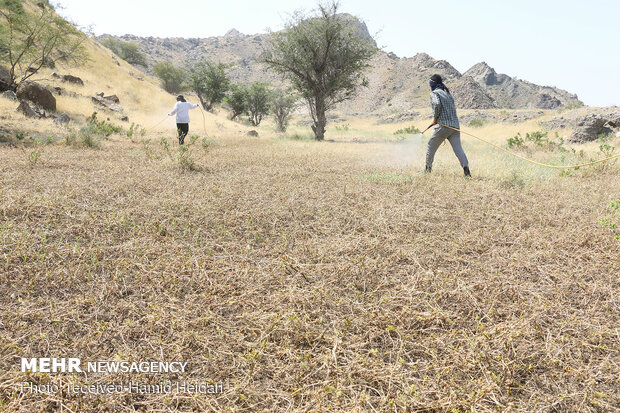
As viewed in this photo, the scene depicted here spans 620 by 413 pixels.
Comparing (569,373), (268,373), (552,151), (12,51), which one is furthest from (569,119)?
(12,51)

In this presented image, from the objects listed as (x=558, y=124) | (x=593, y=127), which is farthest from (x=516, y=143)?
(x=558, y=124)

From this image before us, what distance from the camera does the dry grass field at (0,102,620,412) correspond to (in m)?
1.81

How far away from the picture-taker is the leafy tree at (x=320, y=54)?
17781 millimetres

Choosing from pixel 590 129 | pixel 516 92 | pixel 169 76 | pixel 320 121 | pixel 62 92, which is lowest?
pixel 590 129

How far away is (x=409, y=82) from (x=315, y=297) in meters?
83.1

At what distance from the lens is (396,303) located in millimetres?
2510

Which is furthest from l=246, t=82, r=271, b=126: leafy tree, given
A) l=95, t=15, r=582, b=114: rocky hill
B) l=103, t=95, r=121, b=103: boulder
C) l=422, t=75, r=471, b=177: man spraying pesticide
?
l=422, t=75, r=471, b=177: man spraying pesticide

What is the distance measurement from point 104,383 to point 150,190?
12.8 ft

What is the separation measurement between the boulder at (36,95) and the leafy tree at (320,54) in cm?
1149

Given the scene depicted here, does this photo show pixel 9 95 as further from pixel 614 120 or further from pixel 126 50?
pixel 126 50

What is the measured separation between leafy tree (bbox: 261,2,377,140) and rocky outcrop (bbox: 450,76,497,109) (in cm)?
4603

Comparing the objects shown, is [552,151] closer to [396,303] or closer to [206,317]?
[396,303]

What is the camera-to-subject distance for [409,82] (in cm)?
7575

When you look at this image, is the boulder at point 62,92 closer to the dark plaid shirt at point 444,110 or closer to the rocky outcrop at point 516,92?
the dark plaid shirt at point 444,110
